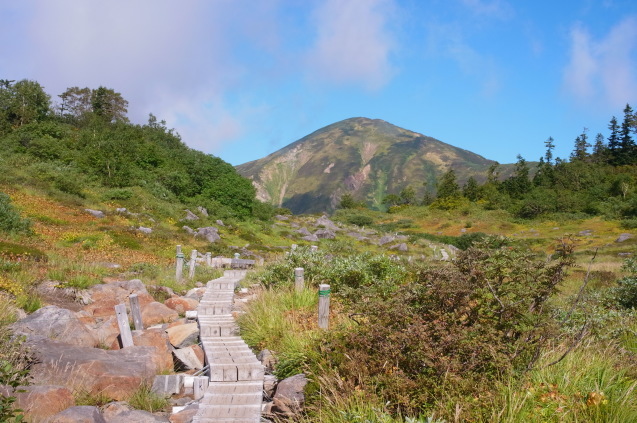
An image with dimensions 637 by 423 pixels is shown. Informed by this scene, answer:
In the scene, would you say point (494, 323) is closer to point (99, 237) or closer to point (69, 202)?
point (99, 237)

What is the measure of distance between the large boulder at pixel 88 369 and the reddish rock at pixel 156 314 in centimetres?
377

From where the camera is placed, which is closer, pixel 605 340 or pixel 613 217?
pixel 605 340

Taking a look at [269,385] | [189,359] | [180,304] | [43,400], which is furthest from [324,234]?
[43,400]

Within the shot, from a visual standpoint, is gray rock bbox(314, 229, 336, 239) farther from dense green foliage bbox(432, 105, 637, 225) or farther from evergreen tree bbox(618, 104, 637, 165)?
evergreen tree bbox(618, 104, 637, 165)

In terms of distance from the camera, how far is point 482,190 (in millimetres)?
85625

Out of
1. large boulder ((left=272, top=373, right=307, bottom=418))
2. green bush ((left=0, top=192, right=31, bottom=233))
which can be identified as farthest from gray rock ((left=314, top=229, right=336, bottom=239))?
large boulder ((left=272, top=373, right=307, bottom=418))

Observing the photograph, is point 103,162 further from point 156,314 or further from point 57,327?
point 57,327

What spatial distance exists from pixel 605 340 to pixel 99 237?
861 inches

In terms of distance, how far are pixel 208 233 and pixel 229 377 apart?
2624cm

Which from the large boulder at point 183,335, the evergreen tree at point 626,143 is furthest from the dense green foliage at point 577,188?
the large boulder at point 183,335

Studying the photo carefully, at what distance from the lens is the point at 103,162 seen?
38.9m

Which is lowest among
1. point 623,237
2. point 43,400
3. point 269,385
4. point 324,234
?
point 269,385

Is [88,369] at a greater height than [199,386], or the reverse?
[88,369]

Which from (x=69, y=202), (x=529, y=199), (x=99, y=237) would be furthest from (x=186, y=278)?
(x=529, y=199)
